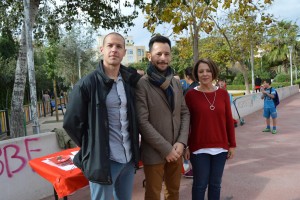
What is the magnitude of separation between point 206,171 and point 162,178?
0.49 metres

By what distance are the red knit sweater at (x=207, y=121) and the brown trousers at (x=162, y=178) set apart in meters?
0.29

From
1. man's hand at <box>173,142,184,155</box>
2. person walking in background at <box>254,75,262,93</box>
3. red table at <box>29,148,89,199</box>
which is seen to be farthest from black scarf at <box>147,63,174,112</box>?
person walking in background at <box>254,75,262,93</box>

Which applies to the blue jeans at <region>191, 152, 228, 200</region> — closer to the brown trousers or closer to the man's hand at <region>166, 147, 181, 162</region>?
the brown trousers

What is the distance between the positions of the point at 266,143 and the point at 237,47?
14.3m

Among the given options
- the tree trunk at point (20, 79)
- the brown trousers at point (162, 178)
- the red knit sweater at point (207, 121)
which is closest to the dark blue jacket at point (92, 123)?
the brown trousers at point (162, 178)

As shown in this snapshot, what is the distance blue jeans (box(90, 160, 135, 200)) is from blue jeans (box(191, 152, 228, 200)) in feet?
2.44

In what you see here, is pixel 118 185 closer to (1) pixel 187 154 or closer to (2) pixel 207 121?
(1) pixel 187 154

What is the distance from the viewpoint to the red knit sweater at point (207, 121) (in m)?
2.82

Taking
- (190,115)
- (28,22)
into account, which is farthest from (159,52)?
(28,22)

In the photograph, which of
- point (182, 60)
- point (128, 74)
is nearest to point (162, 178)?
point (128, 74)

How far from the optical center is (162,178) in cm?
265

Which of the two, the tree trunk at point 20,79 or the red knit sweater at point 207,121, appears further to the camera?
the tree trunk at point 20,79

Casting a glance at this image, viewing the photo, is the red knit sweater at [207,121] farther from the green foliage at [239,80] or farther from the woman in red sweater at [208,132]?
the green foliage at [239,80]

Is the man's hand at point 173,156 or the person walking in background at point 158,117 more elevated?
the person walking in background at point 158,117
